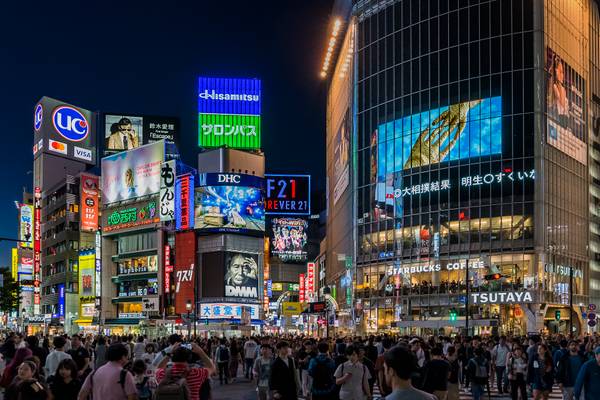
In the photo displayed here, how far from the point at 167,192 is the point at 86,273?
19.7m

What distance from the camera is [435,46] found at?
68500mm

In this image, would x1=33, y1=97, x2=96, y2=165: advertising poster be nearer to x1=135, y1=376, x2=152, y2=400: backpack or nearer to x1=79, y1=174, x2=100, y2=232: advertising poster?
x1=79, y1=174, x2=100, y2=232: advertising poster

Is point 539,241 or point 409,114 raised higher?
point 409,114

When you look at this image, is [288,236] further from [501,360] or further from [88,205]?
[501,360]

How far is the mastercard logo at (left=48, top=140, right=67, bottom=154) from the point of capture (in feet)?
419

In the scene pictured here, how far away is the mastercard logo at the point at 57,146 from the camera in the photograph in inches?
5027

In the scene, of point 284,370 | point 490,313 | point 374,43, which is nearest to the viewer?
point 284,370

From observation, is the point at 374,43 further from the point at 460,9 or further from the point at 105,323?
the point at 105,323

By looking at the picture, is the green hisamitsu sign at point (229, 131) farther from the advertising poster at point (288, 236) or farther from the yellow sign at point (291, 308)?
the advertising poster at point (288, 236)

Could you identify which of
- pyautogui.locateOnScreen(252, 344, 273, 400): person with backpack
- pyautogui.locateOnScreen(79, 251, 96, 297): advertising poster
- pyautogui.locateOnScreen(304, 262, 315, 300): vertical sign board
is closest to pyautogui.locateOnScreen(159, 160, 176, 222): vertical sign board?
pyautogui.locateOnScreen(79, 251, 96, 297): advertising poster

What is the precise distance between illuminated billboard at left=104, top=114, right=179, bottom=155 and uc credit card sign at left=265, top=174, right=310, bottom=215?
1767 cm

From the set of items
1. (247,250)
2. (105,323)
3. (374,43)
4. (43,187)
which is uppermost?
(374,43)

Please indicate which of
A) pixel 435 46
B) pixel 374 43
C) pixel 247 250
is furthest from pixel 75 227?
pixel 435 46

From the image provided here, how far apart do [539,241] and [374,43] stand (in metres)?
25.4
